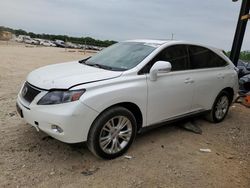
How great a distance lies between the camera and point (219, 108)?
19.0 feet

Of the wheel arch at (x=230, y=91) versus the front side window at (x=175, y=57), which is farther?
the wheel arch at (x=230, y=91)

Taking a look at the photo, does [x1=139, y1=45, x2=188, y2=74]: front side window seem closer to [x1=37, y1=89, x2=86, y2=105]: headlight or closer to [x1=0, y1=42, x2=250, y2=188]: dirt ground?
[x1=0, y1=42, x2=250, y2=188]: dirt ground

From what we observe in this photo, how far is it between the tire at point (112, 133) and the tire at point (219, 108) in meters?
2.34

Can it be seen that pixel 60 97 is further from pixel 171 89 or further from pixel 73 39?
pixel 73 39

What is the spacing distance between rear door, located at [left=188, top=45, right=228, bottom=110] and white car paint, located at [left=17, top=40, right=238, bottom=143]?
0.06 feet

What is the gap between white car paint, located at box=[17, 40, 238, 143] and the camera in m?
3.41

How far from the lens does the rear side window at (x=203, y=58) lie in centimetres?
501

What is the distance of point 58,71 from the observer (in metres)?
4.05

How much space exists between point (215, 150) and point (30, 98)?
296 centimetres

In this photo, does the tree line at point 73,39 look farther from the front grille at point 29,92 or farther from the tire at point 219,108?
the front grille at point 29,92

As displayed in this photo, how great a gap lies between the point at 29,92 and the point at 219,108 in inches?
151

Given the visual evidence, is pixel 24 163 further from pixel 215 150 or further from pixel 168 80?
pixel 215 150

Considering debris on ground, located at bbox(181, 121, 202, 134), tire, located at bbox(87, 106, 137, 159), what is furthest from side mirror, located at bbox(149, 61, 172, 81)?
debris on ground, located at bbox(181, 121, 202, 134)

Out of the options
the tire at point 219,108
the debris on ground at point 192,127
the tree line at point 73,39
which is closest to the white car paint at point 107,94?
the debris on ground at point 192,127
